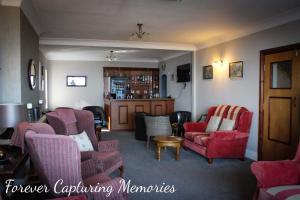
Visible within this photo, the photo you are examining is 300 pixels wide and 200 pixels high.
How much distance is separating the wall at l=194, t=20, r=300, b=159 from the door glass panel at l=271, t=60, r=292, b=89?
0.32 meters

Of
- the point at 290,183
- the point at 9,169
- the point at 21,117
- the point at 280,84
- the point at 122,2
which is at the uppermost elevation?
the point at 122,2

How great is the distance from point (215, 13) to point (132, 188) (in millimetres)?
2876

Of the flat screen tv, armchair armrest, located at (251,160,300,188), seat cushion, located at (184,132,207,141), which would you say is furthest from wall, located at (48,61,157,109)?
armchair armrest, located at (251,160,300,188)

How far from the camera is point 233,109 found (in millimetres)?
5109

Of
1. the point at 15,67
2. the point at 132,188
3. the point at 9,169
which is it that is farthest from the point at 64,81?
the point at 9,169

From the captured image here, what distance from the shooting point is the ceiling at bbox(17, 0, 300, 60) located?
147 inches

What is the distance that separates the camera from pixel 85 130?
147 inches

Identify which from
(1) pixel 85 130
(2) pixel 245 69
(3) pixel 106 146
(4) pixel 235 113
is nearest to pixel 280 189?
(3) pixel 106 146

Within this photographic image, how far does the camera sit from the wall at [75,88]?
967 cm

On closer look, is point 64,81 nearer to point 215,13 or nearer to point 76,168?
point 215,13

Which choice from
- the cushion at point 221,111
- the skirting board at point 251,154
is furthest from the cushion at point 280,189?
the cushion at point 221,111

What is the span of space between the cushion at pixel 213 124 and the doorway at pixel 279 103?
2.63 ft

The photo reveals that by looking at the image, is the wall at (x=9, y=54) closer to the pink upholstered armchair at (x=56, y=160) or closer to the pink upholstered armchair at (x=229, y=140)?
the pink upholstered armchair at (x=56, y=160)

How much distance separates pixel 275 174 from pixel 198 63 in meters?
4.93
